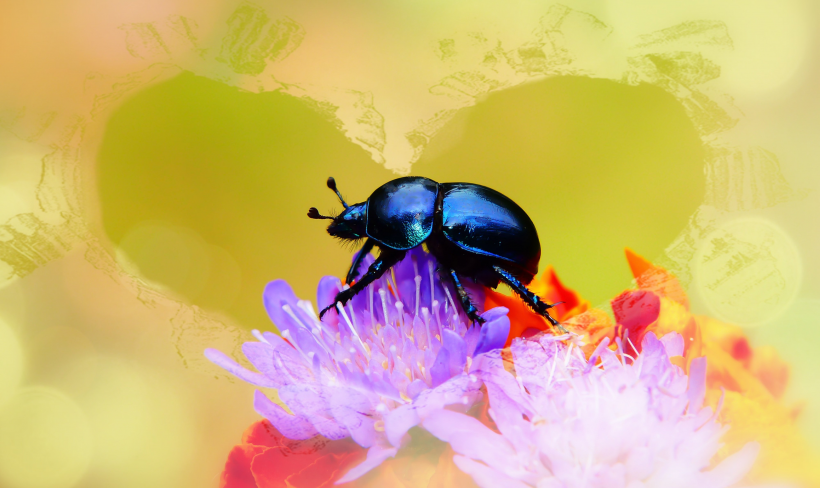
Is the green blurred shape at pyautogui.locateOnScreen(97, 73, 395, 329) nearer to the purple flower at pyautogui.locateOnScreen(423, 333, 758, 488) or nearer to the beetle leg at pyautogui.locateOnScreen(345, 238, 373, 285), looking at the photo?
the beetle leg at pyautogui.locateOnScreen(345, 238, 373, 285)

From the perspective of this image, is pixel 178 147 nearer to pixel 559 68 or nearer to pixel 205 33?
pixel 205 33

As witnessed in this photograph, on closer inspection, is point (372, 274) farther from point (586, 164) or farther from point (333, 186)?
point (586, 164)

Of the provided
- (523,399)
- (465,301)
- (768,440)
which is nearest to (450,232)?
(465,301)

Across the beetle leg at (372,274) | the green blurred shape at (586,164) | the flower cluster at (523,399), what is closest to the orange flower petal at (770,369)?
the flower cluster at (523,399)

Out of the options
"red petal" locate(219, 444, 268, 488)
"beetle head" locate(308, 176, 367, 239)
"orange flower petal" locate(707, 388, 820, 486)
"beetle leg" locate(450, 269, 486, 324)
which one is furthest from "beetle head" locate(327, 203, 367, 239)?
"orange flower petal" locate(707, 388, 820, 486)

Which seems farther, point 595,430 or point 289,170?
point 289,170

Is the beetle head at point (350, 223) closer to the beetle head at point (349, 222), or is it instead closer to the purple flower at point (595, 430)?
the beetle head at point (349, 222)
